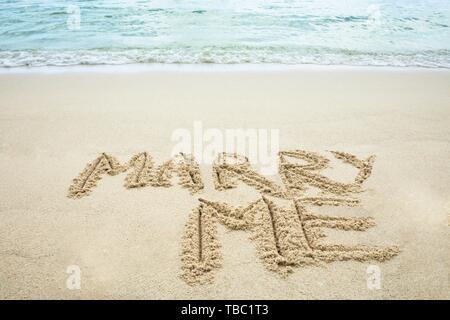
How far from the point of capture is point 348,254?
216 centimetres

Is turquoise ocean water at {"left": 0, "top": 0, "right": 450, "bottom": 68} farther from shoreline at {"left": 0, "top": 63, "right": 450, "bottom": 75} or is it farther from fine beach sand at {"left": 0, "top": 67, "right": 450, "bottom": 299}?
fine beach sand at {"left": 0, "top": 67, "right": 450, "bottom": 299}

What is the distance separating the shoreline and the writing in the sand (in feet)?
8.58

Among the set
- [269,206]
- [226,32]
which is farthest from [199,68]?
[269,206]

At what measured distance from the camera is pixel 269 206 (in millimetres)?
2574

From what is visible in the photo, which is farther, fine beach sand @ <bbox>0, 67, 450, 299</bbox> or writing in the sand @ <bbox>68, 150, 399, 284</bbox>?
writing in the sand @ <bbox>68, 150, 399, 284</bbox>

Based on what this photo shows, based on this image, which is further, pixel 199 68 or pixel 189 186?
pixel 199 68

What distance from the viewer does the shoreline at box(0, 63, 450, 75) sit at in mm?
5434

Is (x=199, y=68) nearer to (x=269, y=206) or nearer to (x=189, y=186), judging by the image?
(x=189, y=186)

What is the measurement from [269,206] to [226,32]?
18.9 ft

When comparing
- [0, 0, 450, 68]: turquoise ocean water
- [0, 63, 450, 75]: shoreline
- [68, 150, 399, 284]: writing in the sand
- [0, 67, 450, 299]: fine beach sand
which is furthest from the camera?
[0, 0, 450, 68]: turquoise ocean water

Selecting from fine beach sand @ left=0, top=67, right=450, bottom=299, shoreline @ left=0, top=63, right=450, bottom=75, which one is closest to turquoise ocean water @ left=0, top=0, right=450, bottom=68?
shoreline @ left=0, top=63, right=450, bottom=75

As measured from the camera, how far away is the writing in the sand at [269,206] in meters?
2.14

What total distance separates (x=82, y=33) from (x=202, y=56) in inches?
119
